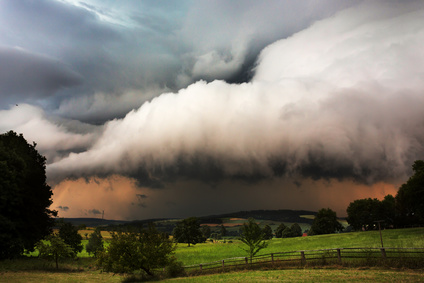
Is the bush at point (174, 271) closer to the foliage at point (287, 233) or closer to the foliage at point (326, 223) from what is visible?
the foliage at point (326, 223)

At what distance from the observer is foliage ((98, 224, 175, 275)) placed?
37531 millimetres

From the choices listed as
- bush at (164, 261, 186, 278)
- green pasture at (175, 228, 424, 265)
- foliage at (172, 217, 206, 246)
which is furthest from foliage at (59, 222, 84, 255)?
bush at (164, 261, 186, 278)

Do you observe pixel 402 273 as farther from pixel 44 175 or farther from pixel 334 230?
pixel 334 230

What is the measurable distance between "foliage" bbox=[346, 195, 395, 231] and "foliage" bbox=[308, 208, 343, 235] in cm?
556

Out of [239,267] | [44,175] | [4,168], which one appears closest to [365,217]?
[239,267]

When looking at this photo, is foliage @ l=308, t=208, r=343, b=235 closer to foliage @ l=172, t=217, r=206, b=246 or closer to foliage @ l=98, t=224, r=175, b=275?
foliage @ l=172, t=217, r=206, b=246

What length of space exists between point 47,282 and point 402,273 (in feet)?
104

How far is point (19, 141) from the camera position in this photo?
184 feet

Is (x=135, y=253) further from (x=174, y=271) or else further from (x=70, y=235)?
(x=70, y=235)

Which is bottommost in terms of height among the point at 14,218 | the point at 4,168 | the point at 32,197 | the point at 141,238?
the point at 141,238

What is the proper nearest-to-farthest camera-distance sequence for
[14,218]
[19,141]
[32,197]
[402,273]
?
[402,273] < [14,218] < [32,197] < [19,141]

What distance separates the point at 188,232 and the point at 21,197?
248ft

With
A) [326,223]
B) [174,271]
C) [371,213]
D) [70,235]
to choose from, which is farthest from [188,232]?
[174,271]

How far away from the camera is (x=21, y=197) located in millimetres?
47875
